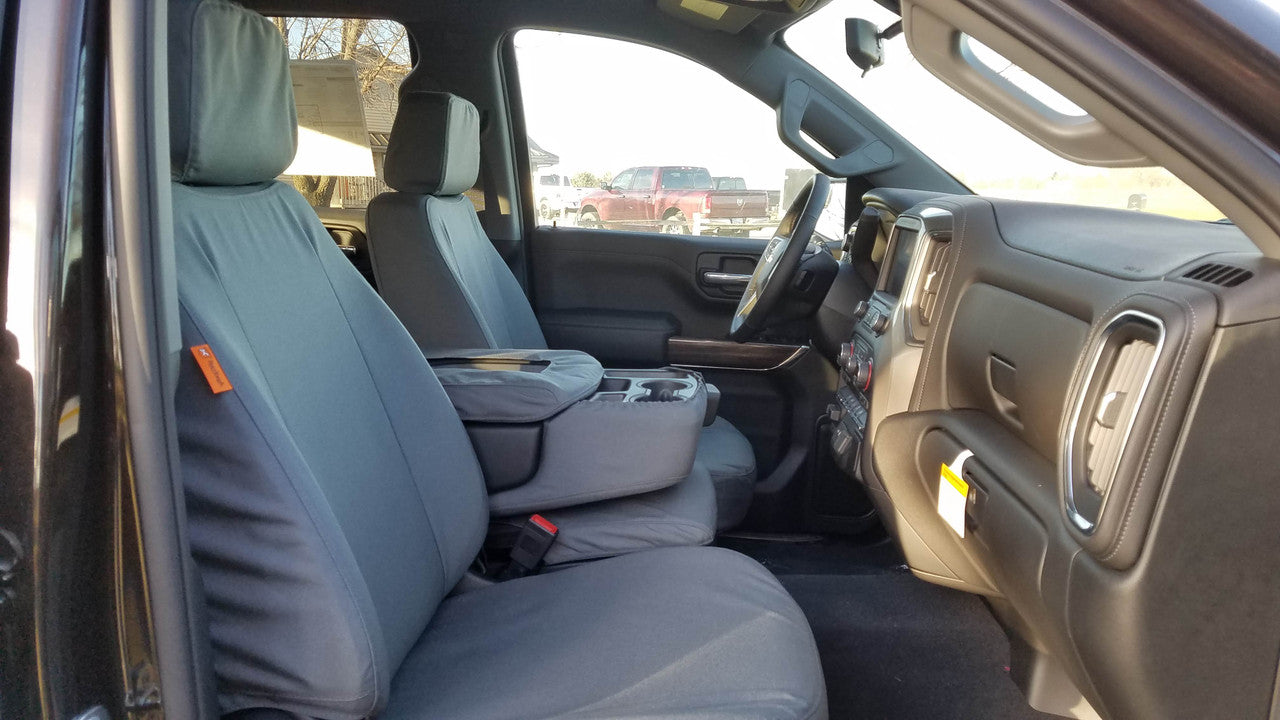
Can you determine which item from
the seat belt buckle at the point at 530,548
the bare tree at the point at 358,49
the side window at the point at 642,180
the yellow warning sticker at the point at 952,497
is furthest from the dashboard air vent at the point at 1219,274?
the bare tree at the point at 358,49

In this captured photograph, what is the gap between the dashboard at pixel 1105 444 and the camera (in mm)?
782

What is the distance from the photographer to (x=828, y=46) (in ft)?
8.04

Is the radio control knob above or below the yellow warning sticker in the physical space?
above

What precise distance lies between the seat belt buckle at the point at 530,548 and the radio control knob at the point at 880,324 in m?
0.70

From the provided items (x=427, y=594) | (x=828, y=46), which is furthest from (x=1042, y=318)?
(x=828, y=46)

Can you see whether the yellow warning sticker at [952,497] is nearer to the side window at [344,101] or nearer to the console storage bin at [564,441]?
the console storage bin at [564,441]

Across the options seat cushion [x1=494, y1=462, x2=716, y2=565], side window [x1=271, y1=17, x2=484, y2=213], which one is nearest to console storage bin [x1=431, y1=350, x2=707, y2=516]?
seat cushion [x1=494, y1=462, x2=716, y2=565]

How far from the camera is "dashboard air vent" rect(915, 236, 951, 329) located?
4.93 ft

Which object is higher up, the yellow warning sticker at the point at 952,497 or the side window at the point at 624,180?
the side window at the point at 624,180

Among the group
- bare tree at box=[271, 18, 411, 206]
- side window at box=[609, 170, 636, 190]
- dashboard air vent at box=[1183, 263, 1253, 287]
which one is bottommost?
side window at box=[609, 170, 636, 190]

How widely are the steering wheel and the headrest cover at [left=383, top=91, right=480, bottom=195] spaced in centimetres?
79

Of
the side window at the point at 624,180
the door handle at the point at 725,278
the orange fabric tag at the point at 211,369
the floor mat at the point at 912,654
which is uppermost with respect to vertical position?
the side window at the point at 624,180

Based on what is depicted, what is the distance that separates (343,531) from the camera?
1022mm

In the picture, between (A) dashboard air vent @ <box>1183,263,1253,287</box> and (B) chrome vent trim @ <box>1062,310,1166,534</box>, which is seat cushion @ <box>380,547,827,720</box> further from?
(A) dashboard air vent @ <box>1183,263,1253,287</box>
